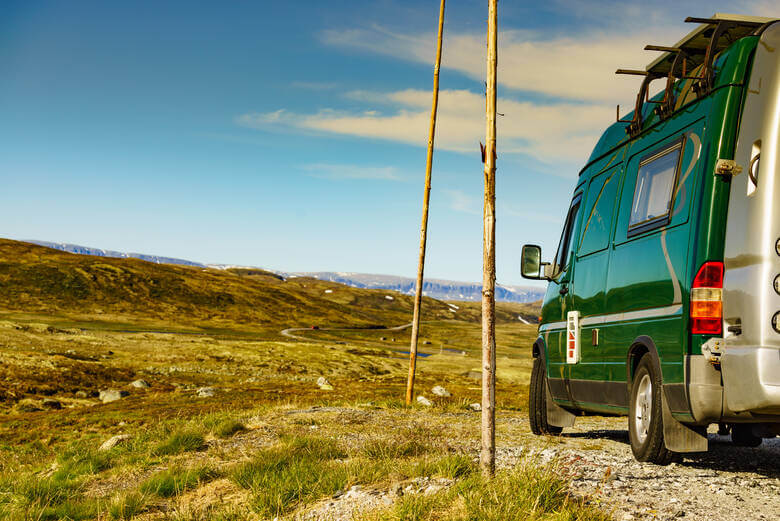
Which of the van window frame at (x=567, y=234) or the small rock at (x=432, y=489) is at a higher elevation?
the van window frame at (x=567, y=234)

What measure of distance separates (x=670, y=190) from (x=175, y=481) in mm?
6647

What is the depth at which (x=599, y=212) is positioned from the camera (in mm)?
8844

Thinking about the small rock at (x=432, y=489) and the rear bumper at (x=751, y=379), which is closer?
the rear bumper at (x=751, y=379)

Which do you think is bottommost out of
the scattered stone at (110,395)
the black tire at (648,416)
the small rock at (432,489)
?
the scattered stone at (110,395)

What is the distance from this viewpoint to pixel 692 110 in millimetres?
6531

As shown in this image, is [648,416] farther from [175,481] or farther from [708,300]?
[175,481]

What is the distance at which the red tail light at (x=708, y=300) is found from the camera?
5.68 m

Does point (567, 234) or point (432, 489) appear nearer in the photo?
point (432, 489)

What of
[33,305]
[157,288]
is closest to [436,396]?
[33,305]

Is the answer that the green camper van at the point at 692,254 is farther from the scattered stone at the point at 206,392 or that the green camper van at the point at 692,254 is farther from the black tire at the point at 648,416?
the scattered stone at the point at 206,392

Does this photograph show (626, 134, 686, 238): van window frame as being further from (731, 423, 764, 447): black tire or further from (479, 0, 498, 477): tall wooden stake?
(731, 423, 764, 447): black tire

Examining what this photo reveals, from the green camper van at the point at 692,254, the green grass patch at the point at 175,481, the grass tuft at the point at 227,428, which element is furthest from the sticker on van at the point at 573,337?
the grass tuft at the point at 227,428

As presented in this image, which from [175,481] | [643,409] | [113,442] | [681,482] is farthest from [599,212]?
[113,442]

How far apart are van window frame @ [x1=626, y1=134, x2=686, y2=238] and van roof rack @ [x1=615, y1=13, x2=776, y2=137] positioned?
43cm
